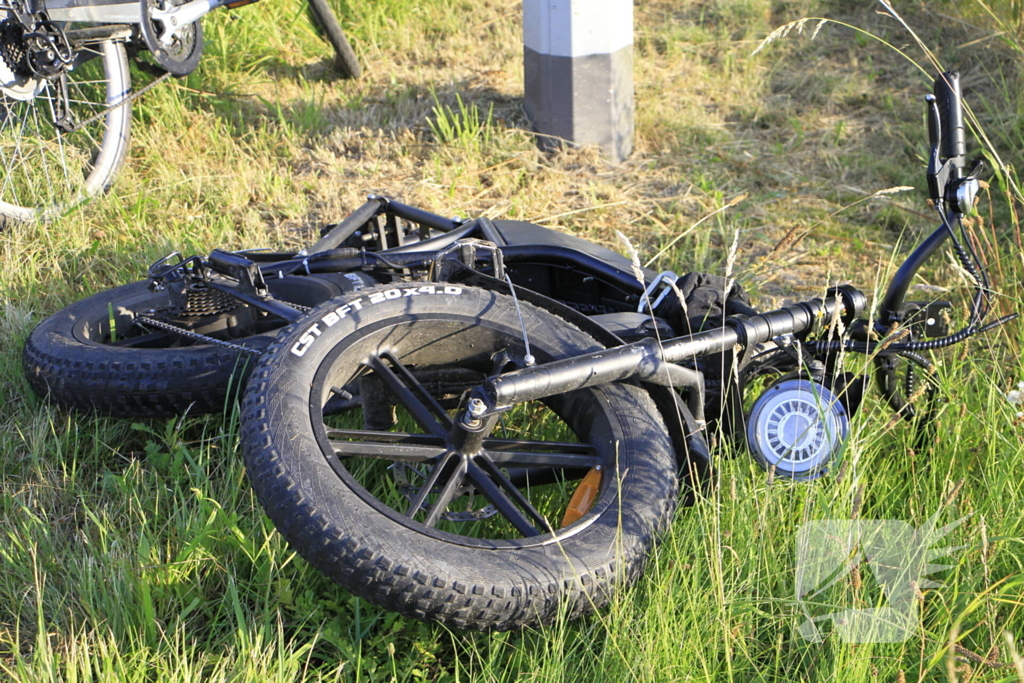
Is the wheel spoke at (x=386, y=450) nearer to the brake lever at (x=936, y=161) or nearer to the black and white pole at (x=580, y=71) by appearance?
the brake lever at (x=936, y=161)

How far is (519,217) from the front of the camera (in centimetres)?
494

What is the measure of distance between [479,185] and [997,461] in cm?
311

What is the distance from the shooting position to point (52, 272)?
13.6ft

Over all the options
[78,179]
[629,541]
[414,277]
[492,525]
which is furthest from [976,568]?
[78,179]

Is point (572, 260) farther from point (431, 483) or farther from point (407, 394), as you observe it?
point (431, 483)

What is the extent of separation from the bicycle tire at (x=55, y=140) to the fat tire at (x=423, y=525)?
2.42m

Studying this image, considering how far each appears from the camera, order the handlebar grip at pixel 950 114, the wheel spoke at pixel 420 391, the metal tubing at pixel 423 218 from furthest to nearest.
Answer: the metal tubing at pixel 423 218
the handlebar grip at pixel 950 114
the wheel spoke at pixel 420 391

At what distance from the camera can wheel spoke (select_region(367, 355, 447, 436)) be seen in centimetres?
264

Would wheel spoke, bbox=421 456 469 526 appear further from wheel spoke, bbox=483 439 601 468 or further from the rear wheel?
the rear wheel

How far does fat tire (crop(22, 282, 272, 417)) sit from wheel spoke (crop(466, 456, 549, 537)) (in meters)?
0.92

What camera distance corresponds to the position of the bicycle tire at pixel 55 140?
4418 mm

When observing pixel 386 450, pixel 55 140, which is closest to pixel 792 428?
pixel 386 450

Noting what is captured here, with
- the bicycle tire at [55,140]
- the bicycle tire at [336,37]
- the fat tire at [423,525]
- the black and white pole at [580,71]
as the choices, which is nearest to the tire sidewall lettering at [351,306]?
the fat tire at [423,525]

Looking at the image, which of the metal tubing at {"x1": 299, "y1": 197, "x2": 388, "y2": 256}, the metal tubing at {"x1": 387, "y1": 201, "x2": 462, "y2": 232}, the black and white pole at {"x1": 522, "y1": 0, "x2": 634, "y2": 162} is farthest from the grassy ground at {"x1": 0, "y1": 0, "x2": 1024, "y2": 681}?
the metal tubing at {"x1": 387, "y1": 201, "x2": 462, "y2": 232}
